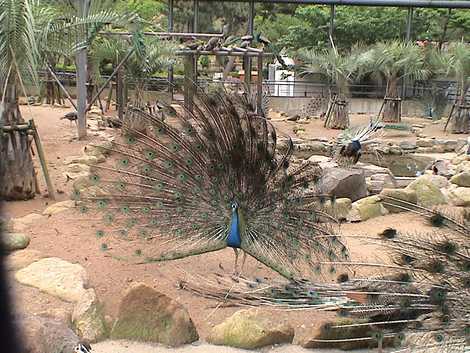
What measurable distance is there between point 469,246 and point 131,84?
13.7m

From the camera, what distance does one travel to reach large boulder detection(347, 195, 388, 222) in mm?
9203

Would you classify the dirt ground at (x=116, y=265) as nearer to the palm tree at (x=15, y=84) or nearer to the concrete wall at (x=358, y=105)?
the palm tree at (x=15, y=84)

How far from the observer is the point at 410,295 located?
14.3 ft

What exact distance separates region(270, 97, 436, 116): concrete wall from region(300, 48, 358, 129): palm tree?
117 inches

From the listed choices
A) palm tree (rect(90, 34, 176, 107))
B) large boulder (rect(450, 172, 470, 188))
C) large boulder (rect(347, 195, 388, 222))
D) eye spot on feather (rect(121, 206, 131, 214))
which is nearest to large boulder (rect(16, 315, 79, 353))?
eye spot on feather (rect(121, 206, 131, 214))

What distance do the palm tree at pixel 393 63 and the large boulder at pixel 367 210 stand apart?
1190 cm

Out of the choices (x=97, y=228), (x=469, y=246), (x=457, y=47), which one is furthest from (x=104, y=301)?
(x=457, y=47)

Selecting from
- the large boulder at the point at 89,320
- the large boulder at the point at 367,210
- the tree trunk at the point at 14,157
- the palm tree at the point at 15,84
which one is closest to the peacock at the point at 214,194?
the large boulder at the point at 89,320

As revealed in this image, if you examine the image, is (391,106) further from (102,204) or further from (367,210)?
(102,204)

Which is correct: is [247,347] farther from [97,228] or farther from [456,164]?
[456,164]

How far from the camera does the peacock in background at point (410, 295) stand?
165 inches

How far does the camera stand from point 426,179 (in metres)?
10.3

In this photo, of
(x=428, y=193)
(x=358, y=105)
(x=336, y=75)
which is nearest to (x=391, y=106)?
(x=336, y=75)

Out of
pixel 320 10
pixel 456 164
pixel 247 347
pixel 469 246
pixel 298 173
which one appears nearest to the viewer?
pixel 469 246
